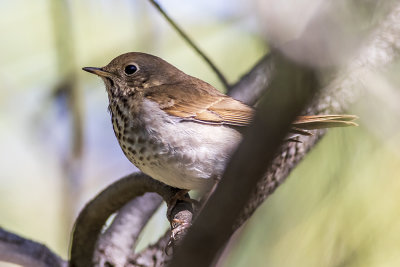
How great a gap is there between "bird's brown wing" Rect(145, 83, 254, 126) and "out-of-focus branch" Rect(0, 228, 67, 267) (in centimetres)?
93

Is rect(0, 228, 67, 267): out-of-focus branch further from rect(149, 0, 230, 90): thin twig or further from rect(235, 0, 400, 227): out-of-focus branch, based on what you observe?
rect(149, 0, 230, 90): thin twig

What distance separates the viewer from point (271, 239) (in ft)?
9.06

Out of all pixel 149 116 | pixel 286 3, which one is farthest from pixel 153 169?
pixel 286 3

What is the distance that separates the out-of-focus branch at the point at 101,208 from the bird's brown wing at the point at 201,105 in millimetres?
382

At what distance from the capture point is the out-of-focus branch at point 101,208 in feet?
9.11

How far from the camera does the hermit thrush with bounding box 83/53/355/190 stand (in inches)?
104

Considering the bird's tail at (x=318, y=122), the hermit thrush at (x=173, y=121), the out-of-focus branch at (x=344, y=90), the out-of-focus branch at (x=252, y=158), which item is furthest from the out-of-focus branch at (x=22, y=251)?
the out-of-focus branch at (x=252, y=158)

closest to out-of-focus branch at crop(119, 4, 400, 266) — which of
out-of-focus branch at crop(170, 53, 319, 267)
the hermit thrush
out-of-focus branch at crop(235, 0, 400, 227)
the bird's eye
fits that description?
out-of-focus branch at crop(235, 0, 400, 227)

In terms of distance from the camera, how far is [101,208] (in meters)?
2.80

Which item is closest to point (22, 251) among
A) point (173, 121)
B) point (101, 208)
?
point (101, 208)

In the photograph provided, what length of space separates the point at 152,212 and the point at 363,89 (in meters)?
1.31

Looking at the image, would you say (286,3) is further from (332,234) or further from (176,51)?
(176,51)

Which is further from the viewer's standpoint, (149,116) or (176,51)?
(176,51)

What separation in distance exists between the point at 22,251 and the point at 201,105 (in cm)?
115
